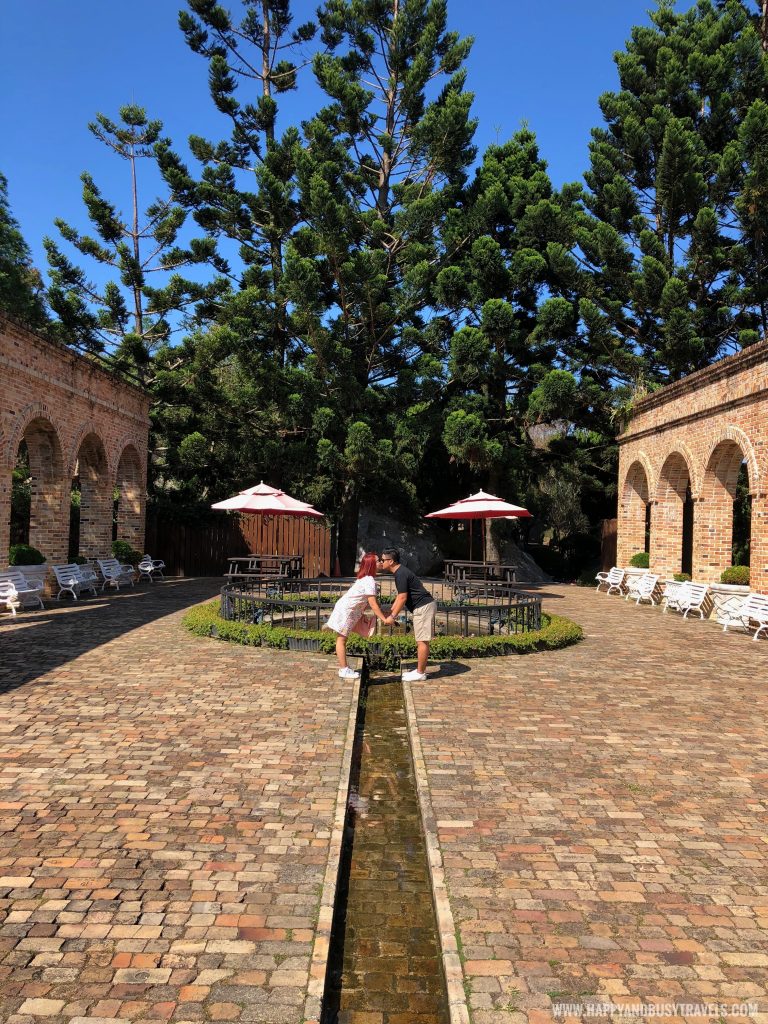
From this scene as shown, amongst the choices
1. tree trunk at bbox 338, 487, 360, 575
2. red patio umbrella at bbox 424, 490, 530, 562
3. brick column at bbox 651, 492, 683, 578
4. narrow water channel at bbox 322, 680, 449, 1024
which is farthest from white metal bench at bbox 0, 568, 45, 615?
brick column at bbox 651, 492, 683, 578

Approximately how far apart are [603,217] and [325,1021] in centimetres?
2693

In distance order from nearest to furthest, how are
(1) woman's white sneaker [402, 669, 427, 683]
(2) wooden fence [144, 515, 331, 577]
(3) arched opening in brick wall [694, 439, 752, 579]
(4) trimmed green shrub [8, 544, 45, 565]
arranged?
1. (1) woman's white sneaker [402, 669, 427, 683]
2. (4) trimmed green shrub [8, 544, 45, 565]
3. (3) arched opening in brick wall [694, 439, 752, 579]
4. (2) wooden fence [144, 515, 331, 577]

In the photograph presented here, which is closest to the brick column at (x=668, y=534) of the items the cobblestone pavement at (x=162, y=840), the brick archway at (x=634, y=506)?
the brick archway at (x=634, y=506)

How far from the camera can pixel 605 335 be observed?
22516mm

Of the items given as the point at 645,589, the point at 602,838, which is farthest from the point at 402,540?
the point at 602,838

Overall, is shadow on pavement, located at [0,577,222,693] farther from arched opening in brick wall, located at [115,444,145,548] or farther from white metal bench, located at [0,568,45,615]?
arched opening in brick wall, located at [115,444,145,548]

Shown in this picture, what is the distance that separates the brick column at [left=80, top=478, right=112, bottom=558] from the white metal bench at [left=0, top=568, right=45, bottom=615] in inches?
176

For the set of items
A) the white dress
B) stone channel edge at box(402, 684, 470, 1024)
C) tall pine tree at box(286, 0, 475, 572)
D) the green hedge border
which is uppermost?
tall pine tree at box(286, 0, 475, 572)

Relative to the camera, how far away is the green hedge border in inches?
343

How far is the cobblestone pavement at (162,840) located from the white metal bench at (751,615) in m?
7.71

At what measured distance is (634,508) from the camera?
801 inches

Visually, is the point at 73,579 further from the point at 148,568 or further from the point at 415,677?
the point at 415,677

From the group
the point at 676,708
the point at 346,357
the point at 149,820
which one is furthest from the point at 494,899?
the point at 346,357

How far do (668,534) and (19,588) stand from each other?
1460 centimetres
